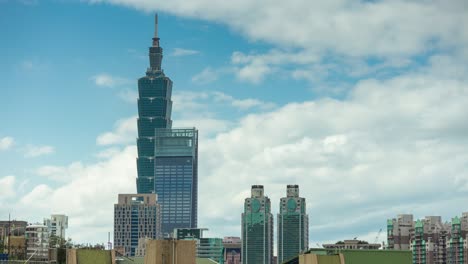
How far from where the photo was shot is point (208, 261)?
197 m

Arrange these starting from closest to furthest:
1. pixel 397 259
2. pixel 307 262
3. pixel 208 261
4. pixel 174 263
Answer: pixel 174 263 → pixel 307 262 → pixel 397 259 → pixel 208 261

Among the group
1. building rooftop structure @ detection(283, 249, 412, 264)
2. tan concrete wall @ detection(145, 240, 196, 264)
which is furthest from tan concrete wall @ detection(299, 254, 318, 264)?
tan concrete wall @ detection(145, 240, 196, 264)

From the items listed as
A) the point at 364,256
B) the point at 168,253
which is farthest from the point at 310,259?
the point at 168,253

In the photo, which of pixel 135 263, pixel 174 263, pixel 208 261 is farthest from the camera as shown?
pixel 208 261

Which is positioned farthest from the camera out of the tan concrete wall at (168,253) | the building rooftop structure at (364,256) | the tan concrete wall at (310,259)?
the building rooftop structure at (364,256)

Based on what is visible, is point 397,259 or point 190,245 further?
point 397,259

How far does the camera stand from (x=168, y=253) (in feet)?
488

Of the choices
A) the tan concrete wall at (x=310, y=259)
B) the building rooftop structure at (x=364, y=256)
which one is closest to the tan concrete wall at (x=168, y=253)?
the tan concrete wall at (x=310, y=259)

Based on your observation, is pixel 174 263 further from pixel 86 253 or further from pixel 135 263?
pixel 135 263

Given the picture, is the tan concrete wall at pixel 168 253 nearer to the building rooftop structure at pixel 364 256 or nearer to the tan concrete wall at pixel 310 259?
the tan concrete wall at pixel 310 259

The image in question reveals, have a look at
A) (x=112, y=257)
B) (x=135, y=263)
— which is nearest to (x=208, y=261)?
(x=135, y=263)

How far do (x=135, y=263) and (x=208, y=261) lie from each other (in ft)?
60.4

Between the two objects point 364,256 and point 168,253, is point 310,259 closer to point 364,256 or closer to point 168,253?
point 364,256

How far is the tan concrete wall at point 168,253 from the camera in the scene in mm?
148250
